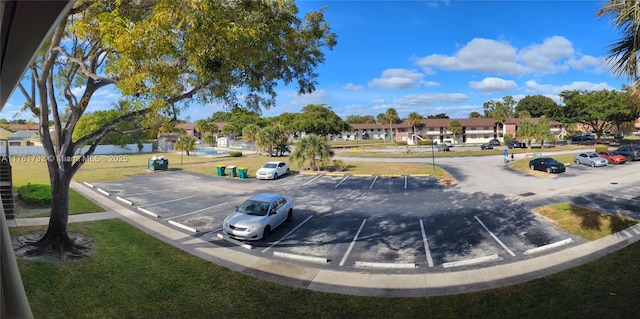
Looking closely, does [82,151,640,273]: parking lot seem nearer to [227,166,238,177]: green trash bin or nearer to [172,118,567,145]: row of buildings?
[227,166,238,177]: green trash bin

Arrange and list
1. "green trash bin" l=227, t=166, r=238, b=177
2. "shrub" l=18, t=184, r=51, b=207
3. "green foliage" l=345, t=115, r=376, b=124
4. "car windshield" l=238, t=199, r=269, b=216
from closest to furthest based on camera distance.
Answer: "car windshield" l=238, t=199, r=269, b=216 < "shrub" l=18, t=184, r=51, b=207 < "green trash bin" l=227, t=166, r=238, b=177 < "green foliage" l=345, t=115, r=376, b=124

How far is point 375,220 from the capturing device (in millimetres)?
13562

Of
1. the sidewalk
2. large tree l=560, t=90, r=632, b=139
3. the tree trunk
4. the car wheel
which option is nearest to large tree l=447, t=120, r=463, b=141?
large tree l=560, t=90, r=632, b=139

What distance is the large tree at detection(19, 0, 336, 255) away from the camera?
7.60 meters

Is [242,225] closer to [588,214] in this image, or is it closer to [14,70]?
[14,70]

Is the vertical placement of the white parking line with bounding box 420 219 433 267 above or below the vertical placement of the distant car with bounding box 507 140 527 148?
below

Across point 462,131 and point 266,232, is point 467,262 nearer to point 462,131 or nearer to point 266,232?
point 266,232

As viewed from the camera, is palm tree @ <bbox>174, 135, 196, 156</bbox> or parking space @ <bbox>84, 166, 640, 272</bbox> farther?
palm tree @ <bbox>174, 135, 196, 156</bbox>

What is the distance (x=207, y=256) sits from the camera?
1021 centimetres

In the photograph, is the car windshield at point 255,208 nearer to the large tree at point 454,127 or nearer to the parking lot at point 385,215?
the parking lot at point 385,215

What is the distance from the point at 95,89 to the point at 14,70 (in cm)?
464

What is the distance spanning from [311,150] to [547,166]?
56.8 feet

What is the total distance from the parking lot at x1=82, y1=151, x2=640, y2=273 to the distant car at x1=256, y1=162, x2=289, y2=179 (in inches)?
28.8

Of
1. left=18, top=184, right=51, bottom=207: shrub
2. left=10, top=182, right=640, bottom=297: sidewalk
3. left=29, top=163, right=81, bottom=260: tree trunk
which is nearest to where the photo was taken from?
left=10, top=182, right=640, bottom=297: sidewalk
